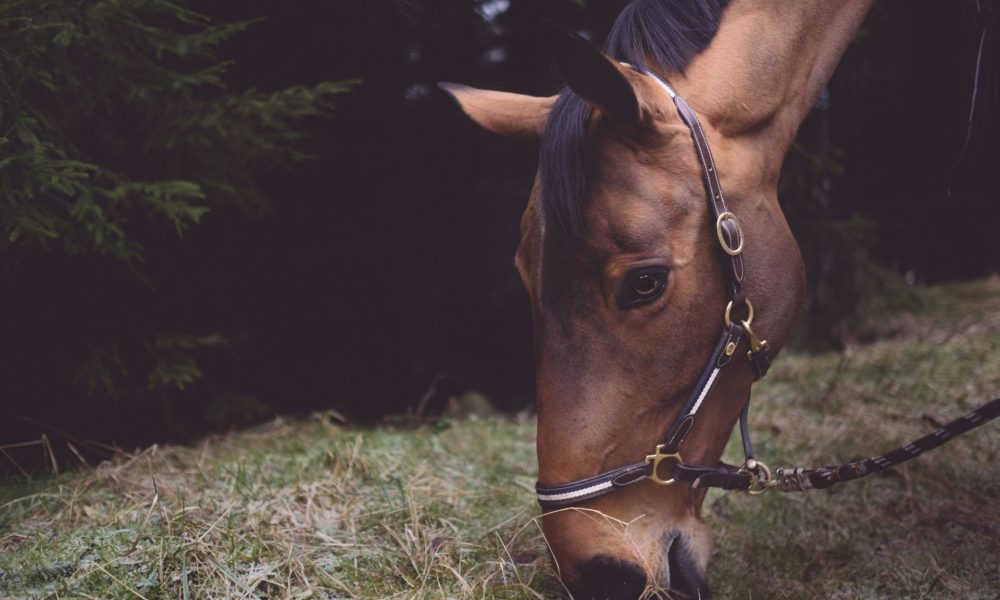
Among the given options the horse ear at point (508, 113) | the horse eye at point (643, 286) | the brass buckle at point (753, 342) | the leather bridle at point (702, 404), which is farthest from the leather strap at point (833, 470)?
the horse ear at point (508, 113)

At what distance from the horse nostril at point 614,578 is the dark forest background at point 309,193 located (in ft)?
5.04

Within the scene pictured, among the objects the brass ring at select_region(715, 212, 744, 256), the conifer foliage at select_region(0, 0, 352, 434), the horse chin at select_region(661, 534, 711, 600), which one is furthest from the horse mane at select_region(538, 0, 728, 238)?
the conifer foliage at select_region(0, 0, 352, 434)

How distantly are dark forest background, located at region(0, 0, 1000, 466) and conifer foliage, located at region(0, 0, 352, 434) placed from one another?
0.04 feet

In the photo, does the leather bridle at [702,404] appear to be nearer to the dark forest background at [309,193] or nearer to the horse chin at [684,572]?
the horse chin at [684,572]

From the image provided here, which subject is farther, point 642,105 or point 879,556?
point 879,556

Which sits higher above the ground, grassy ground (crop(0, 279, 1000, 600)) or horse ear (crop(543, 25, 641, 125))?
horse ear (crop(543, 25, 641, 125))

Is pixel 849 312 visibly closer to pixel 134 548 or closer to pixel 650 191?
pixel 650 191

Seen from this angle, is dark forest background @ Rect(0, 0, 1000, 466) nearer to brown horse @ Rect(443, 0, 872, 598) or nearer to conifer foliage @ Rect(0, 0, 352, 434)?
conifer foliage @ Rect(0, 0, 352, 434)

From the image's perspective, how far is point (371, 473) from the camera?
235 cm

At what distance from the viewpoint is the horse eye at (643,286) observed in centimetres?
154

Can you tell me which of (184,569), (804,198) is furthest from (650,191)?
(804,198)

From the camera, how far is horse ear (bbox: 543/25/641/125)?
1337 mm

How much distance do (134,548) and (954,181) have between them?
2477 mm

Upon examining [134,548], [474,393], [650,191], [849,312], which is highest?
[650,191]
